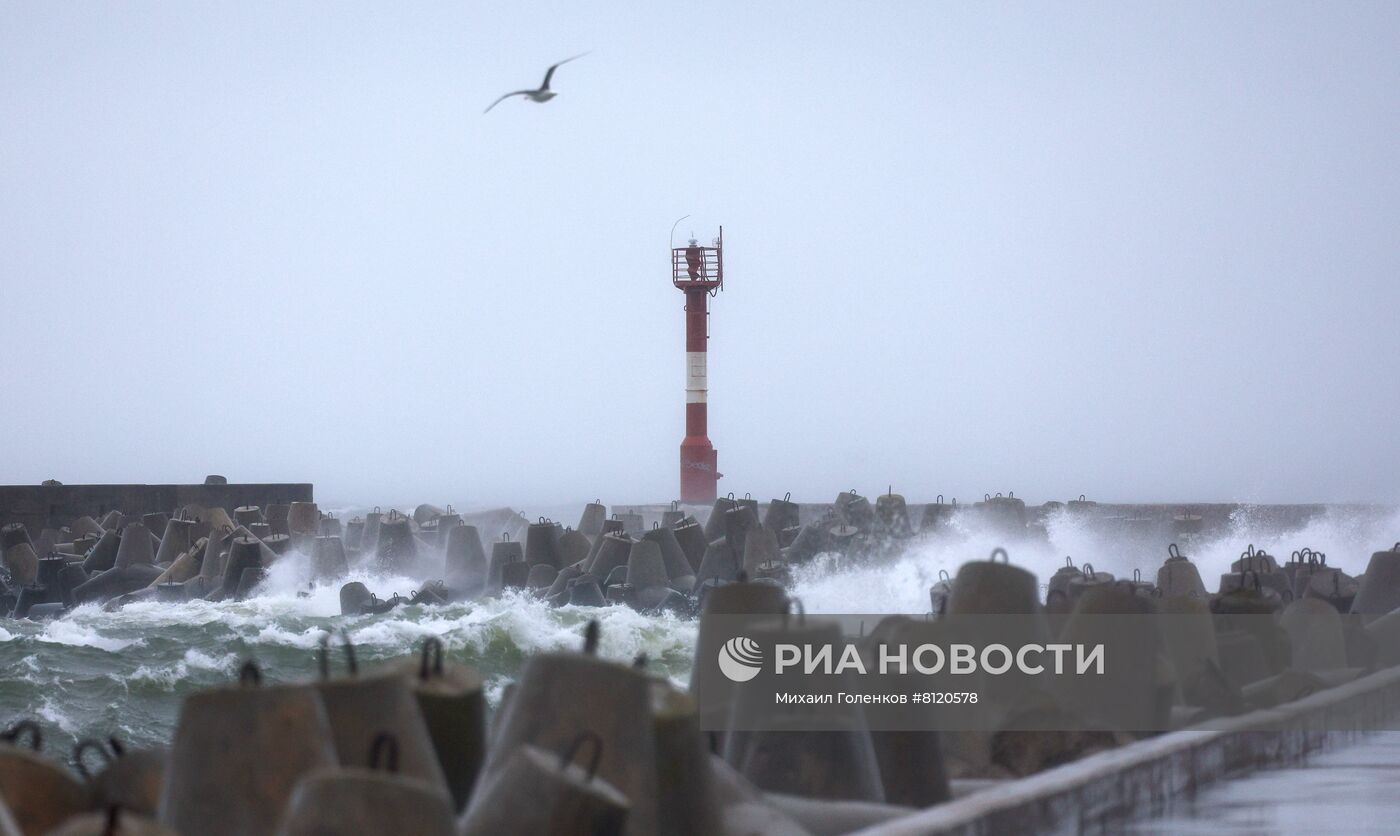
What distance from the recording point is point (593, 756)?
3.70 m

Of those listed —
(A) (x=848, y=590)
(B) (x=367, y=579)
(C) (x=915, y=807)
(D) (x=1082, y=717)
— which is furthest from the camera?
(B) (x=367, y=579)

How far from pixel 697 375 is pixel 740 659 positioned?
23.5 m

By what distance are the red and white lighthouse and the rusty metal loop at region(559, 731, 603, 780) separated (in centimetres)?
2476

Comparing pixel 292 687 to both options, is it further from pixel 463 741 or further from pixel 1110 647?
pixel 1110 647

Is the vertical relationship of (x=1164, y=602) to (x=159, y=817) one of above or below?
above

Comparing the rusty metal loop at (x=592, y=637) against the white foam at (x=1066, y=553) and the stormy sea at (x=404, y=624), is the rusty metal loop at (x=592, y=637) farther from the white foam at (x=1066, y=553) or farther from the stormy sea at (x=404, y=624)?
the white foam at (x=1066, y=553)

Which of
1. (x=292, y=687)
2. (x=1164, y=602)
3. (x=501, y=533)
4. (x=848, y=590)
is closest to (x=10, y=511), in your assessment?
(x=501, y=533)

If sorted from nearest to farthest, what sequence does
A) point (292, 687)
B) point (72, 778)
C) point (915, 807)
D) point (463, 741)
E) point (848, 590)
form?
point (292, 687) < point (72, 778) < point (463, 741) < point (915, 807) < point (848, 590)

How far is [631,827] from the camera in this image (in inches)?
150

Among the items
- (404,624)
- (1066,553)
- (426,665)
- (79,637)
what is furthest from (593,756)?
(1066,553)

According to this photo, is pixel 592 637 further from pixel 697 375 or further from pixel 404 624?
pixel 697 375

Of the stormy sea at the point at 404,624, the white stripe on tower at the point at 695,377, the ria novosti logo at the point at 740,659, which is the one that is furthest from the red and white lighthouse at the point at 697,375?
the ria novosti logo at the point at 740,659

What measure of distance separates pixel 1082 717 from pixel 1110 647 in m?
0.42

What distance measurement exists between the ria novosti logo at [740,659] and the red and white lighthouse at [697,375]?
908 inches
